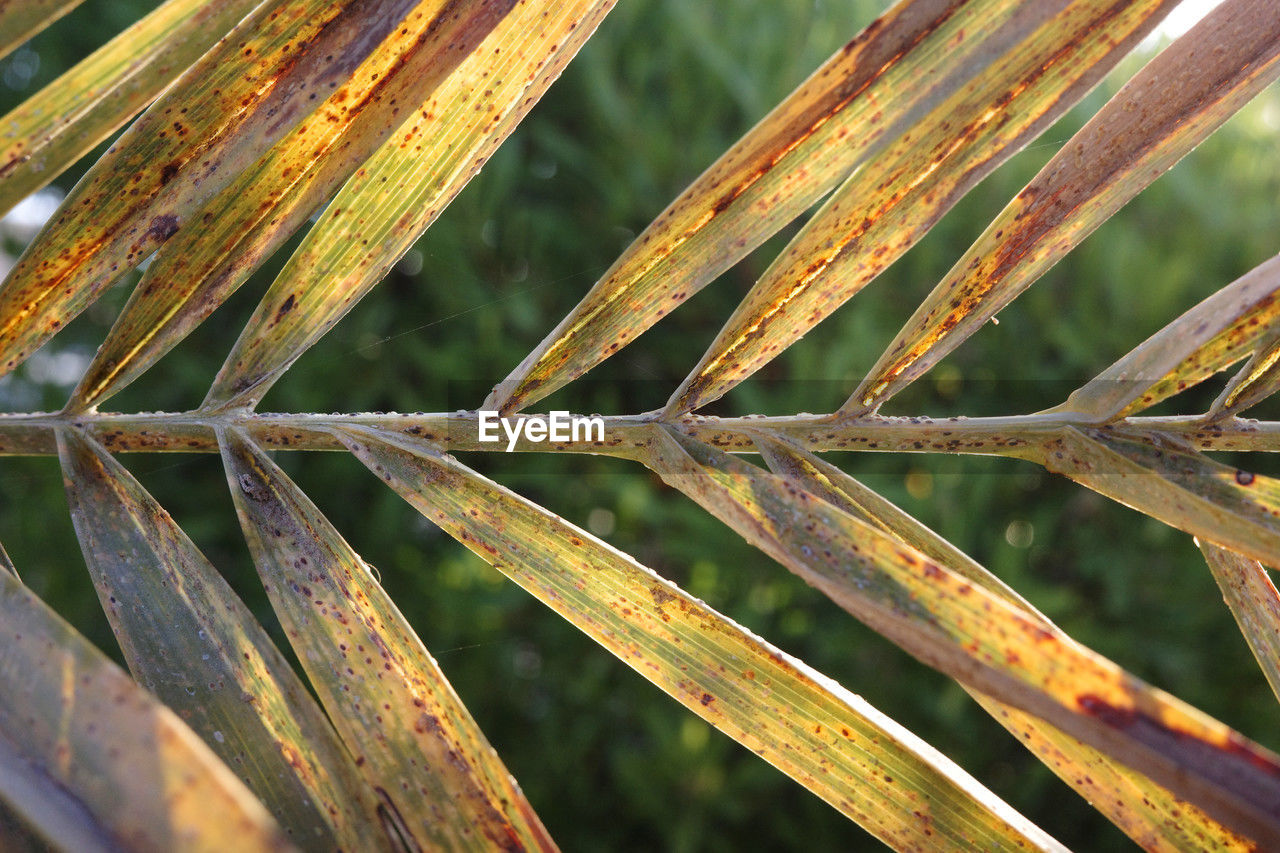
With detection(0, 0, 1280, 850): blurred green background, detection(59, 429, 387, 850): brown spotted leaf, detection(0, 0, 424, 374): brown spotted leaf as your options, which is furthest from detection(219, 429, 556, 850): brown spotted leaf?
detection(0, 0, 1280, 850): blurred green background

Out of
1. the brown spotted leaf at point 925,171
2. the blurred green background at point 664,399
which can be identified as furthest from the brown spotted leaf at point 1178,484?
the blurred green background at point 664,399

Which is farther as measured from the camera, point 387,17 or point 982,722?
point 982,722

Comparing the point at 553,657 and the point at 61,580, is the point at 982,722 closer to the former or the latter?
the point at 553,657

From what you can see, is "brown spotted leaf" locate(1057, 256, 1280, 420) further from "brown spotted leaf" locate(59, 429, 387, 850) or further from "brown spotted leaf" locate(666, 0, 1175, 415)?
"brown spotted leaf" locate(59, 429, 387, 850)

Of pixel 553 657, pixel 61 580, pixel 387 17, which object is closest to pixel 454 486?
pixel 387 17

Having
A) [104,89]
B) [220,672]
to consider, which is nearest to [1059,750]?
[220,672]

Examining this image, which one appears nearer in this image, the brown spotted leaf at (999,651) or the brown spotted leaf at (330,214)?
the brown spotted leaf at (999,651)

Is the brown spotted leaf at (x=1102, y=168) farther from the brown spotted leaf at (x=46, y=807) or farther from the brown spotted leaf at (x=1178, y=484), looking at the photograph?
the brown spotted leaf at (x=46, y=807)
